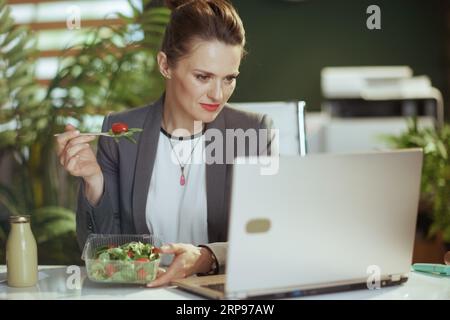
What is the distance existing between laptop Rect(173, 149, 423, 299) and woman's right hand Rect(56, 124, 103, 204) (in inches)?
22.2

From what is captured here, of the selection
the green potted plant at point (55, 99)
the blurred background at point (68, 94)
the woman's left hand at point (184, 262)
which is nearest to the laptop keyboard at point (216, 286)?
the woman's left hand at point (184, 262)

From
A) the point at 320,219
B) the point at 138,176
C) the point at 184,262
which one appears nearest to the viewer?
the point at 320,219

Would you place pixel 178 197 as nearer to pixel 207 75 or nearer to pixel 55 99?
pixel 207 75

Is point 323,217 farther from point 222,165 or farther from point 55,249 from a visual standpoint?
point 55,249

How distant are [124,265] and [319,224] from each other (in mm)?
491

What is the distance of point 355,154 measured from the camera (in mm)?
1675

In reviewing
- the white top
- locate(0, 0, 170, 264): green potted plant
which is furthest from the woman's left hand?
locate(0, 0, 170, 264): green potted plant

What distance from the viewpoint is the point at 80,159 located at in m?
2.24

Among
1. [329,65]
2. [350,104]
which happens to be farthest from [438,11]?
[350,104]

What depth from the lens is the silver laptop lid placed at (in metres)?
1.60

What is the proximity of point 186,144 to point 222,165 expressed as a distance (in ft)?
0.50

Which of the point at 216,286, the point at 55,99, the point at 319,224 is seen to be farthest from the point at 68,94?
the point at 319,224

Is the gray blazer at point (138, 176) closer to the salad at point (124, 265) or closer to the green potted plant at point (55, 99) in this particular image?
the salad at point (124, 265)

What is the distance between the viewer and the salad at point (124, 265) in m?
1.84
